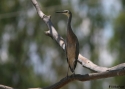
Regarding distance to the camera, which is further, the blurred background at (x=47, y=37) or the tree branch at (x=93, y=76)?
the blurred background at (x=47, y=37)

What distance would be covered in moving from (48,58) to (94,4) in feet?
5.19

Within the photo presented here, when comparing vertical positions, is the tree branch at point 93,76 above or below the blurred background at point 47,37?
above

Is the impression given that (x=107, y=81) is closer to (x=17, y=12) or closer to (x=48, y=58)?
(x=48, y=58)

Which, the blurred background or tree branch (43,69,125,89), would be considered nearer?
tree branch (43,69,125,89)

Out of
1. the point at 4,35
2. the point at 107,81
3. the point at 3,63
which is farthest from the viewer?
the point at 107,81

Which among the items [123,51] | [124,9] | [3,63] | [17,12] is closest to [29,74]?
[3,63]

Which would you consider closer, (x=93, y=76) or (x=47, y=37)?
(x=93, y=76)

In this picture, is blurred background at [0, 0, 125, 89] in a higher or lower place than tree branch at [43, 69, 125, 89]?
lower

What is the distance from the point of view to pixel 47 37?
362 inches

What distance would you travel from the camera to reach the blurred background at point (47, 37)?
341 inches

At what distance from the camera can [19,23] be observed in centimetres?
910

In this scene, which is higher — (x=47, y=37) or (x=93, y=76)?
(x=93, y=76)

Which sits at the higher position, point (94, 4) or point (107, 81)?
point (94, 4)

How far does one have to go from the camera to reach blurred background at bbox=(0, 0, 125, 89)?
8.66m
